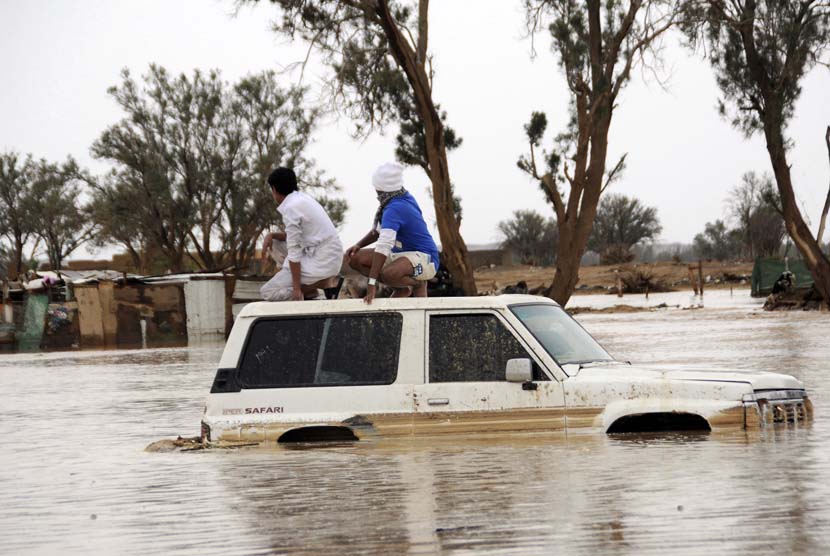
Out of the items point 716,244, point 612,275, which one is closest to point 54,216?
point 612,275

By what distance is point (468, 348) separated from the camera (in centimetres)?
864

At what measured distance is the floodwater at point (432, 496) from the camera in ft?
20.1

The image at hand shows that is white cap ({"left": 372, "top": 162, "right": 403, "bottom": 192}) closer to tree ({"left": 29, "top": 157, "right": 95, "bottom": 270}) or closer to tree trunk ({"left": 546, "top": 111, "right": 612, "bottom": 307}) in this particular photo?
tree trunk ({"left": 546, "top": 111, "right": 612, "bottom": 307})

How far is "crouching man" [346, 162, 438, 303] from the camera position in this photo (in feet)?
32.3

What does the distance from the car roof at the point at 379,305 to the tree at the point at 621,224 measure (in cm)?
9716

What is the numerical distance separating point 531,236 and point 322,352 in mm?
101706

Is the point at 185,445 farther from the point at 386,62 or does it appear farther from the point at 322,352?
the point at 386,62

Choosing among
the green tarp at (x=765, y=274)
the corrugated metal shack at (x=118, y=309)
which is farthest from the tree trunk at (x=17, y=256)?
the green tarp at (x=765, y=274)

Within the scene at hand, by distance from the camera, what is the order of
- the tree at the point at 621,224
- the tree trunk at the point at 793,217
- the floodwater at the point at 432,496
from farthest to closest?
the tree at the point at 621,224 < the tree trunk at the point at 793,217 < the floodwater at the point at 432,496

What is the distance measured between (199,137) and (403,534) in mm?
54084

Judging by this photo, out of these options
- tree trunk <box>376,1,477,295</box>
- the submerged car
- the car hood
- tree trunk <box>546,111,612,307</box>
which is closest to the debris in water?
the submerged car

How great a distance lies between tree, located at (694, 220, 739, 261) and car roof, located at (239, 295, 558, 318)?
333ft

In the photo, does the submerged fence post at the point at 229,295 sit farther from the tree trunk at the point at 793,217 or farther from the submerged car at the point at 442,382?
the submerged car at the point at 442,382

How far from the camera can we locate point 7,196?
78.2 meters
